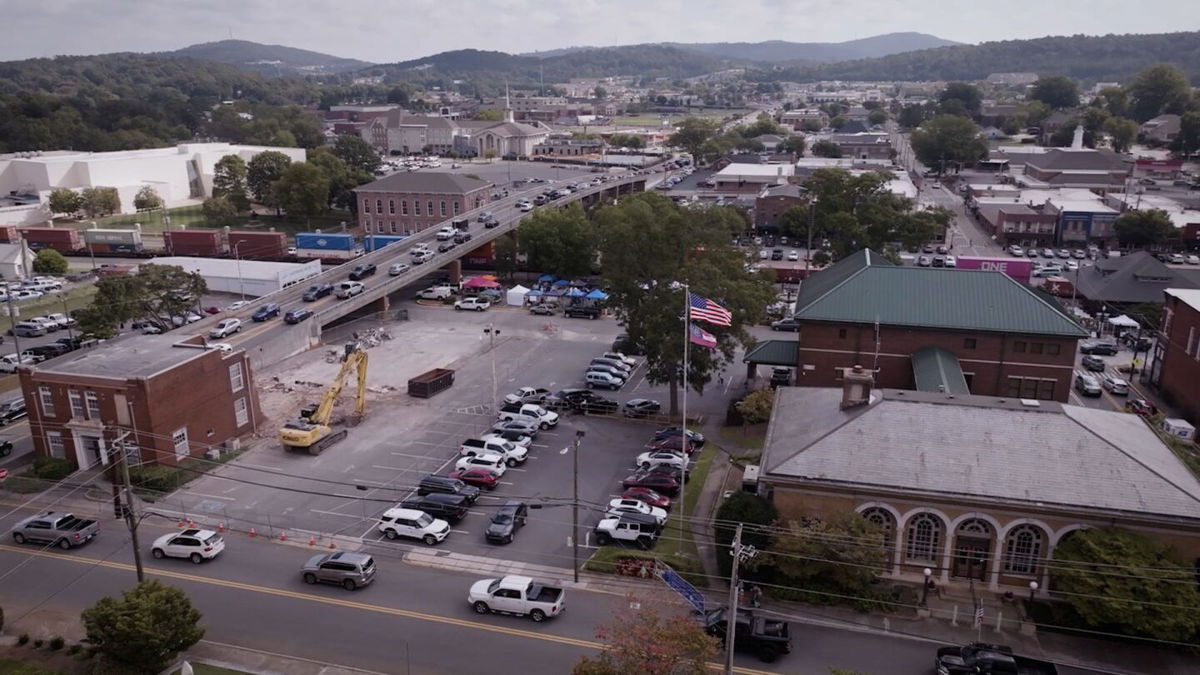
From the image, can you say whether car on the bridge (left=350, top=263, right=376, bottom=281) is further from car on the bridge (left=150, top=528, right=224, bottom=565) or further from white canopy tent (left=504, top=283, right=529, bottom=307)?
car on the bridge (left=150, top=528, right=224, bottom=565)

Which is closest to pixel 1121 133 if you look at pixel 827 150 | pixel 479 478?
pixel 827 150

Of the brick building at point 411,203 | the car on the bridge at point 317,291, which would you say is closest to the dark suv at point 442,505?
the car on the bridge at point 317,291

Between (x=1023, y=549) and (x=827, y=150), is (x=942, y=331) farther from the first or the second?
(x=827, y=150)

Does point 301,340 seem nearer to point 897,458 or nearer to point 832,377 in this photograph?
point 832,377

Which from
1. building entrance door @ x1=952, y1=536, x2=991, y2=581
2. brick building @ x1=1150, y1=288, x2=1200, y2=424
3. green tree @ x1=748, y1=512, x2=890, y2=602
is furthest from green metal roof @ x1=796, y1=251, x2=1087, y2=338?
green tree @ x1=748, y1=512, x2=890, y2=602

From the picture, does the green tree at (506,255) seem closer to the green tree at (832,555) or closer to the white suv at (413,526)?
the white suv at (413,526)

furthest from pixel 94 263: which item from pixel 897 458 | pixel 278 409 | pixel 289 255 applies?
pixel 897 458
